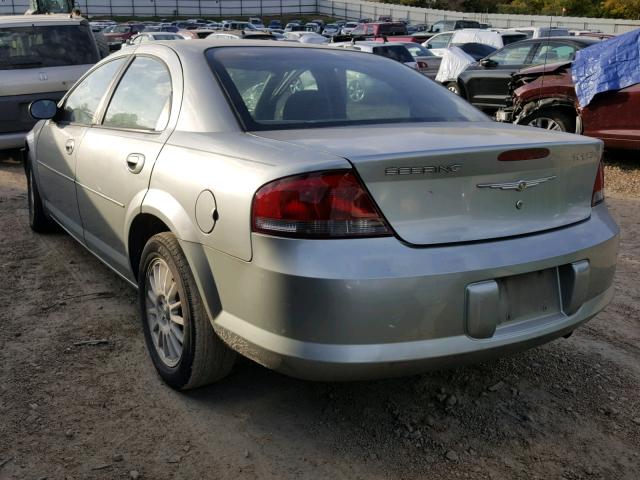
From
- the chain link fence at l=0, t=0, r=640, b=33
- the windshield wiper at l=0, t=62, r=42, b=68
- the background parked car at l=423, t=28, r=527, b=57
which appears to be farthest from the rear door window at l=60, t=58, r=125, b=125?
the chain link fence at l=0, t=0, r=640, b=33

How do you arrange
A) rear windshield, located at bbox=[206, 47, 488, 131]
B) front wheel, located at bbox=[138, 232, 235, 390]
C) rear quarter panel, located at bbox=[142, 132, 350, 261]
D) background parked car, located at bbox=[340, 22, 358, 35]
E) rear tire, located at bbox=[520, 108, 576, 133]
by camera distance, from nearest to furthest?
rear quarter panel, located at bbox=[142, 132, 350, 261]
front wheel, located at bbox=[138, 232, 235, 390]
rear windshield, located at bbox=[206, 47, 488, 131]
rear tire, located at bbox=[520, 108, 576, 133]
background parked car, located at bbox=[340, 22, 358, 35]

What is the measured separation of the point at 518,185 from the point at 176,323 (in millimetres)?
1656

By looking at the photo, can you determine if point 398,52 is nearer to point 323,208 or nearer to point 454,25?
point 323,208

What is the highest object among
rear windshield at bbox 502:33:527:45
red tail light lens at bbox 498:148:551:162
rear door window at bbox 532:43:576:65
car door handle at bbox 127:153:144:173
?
rear windshield at bbox 502:33:527:45

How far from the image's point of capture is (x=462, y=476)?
8.21 ft

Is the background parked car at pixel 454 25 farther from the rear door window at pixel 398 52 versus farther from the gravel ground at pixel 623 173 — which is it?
the gravel ground at pixel 623 173

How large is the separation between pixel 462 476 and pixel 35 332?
8.40 feet

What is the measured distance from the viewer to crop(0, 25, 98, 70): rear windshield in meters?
9.04

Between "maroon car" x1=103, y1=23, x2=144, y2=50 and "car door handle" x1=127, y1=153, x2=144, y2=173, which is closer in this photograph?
"car door handle" x1=127, y1=153, x2=144, y2=173

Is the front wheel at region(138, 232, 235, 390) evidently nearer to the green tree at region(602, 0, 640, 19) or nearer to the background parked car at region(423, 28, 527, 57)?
the background parked car at region(423, 28, 527, 57)

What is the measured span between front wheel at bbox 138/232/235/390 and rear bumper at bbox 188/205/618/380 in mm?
337

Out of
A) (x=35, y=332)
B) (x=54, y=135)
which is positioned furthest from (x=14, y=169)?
(x=35, y=332)

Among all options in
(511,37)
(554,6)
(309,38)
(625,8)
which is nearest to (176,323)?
(511,37)

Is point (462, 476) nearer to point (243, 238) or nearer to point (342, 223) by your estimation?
point (342, 223)
